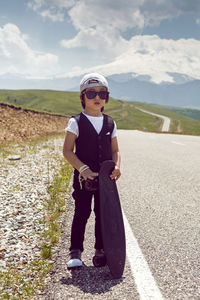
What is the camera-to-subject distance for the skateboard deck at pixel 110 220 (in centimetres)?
326

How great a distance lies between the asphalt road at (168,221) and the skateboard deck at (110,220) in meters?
0.44

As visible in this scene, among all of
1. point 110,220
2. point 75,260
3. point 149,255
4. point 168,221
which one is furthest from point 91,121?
point 168,221

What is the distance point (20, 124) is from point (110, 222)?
21479mm

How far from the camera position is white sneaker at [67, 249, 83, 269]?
132 inches

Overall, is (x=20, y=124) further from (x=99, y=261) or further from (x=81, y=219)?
(x=99, y=261)

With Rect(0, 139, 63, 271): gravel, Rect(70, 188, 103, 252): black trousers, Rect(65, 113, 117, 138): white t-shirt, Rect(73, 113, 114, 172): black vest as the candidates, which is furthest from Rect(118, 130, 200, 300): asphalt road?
Rect(65, 113, 117, 138): white t-shirt

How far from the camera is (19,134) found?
2067cm

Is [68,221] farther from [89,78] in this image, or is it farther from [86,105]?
[89,78]

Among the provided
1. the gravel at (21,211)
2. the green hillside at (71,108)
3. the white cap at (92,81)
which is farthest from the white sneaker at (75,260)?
the green hillside at (71,108)

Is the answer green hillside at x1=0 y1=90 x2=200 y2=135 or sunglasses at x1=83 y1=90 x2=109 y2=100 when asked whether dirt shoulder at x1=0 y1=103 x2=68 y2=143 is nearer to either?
sunglasses at x1=83 y1=90 x2=109 y2=100

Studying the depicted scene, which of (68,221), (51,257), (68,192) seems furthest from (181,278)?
(68,192)

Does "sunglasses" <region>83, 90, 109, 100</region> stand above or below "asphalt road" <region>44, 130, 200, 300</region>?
above

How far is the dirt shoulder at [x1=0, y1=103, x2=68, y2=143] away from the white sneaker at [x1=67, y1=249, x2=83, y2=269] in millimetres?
15582

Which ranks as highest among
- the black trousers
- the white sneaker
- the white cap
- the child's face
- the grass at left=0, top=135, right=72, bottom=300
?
the white cap
